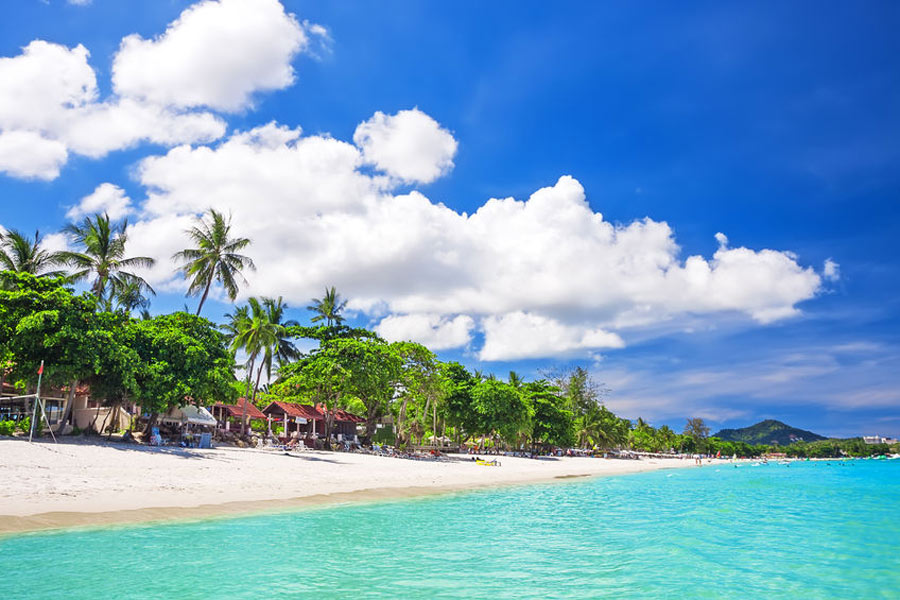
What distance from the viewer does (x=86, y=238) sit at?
31.1 m

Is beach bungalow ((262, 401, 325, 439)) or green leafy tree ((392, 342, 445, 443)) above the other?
green leafy tree ((392, 342, 445, 443))

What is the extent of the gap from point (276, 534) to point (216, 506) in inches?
161

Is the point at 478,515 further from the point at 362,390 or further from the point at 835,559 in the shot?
the point at 362,390

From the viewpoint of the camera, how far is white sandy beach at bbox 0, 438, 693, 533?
12.6 meters

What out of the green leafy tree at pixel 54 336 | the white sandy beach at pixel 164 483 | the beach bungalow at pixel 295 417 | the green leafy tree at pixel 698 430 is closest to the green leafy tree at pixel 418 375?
the beach bungalow at pixel 295 417

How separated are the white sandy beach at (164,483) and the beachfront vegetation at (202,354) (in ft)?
10.5

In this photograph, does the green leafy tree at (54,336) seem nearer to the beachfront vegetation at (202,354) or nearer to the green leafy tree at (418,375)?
the beachfront vegetation at (202,354)

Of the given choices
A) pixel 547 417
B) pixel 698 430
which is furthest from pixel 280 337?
pixel 698 430

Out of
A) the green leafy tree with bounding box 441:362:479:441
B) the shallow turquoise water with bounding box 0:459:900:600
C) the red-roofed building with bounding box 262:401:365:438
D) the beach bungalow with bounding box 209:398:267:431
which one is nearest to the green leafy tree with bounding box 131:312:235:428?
the shallow turquoise water with bounding box 0:459:900:600

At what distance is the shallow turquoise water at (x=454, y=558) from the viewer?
8117mm

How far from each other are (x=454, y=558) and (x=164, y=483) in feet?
35.5

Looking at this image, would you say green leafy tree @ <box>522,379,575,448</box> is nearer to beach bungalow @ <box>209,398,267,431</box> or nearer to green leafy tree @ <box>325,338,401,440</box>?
green leafy tree @ <box>325,338,401,440</box>

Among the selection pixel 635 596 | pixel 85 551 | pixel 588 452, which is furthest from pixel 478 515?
pixel 588 452

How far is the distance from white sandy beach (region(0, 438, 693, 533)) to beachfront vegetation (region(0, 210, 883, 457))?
319 centimetres
